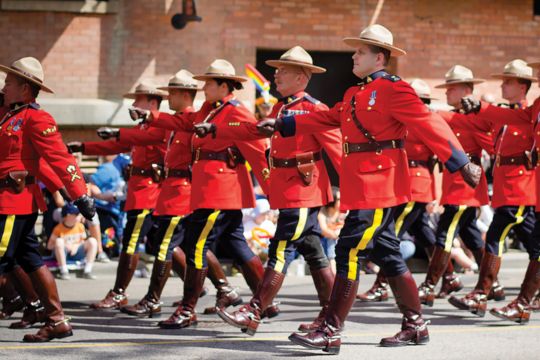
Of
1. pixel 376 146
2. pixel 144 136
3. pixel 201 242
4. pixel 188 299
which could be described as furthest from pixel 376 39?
pixel 144 136

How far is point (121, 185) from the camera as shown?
14.2 m

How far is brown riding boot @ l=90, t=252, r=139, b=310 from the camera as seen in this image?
10.4 meters

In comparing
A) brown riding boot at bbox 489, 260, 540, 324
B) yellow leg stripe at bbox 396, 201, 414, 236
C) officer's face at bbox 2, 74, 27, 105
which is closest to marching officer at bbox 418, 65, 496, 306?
yellow leg stripe at bbox 396, 201, 414, 236

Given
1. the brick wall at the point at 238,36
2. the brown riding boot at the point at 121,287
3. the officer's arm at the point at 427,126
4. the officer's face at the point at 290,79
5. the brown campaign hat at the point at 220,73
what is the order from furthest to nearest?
the brick wall at the point at 238,36 < the brown riding boot at the point at 121,287 < the brown campaign hat at the point at 220,73 < the officer's face at the point at 290,79 < the officer's arm at the point at 427,126

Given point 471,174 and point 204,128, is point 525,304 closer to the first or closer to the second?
point 471,174

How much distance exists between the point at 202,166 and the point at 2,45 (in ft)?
27.8

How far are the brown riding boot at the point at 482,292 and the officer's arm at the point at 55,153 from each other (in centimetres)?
350

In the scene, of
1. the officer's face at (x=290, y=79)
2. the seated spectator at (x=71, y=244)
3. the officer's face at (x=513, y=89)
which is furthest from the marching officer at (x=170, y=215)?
the seated spectator at (x=71, y=244)

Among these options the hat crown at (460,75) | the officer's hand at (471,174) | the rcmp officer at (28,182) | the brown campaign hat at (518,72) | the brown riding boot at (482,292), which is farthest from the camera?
the hat crown at (460,75)

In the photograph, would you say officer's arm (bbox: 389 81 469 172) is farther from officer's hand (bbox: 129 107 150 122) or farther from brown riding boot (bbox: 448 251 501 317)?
brown riding boot (bbox: 448 251 501 317)

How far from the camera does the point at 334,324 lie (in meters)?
7.76

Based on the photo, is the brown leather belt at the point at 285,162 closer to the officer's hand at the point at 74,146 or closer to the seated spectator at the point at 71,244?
the officer's hand at the point at 74,146

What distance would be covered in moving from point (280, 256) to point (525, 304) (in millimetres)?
2142

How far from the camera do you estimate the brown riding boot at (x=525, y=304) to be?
9133 millimetres
